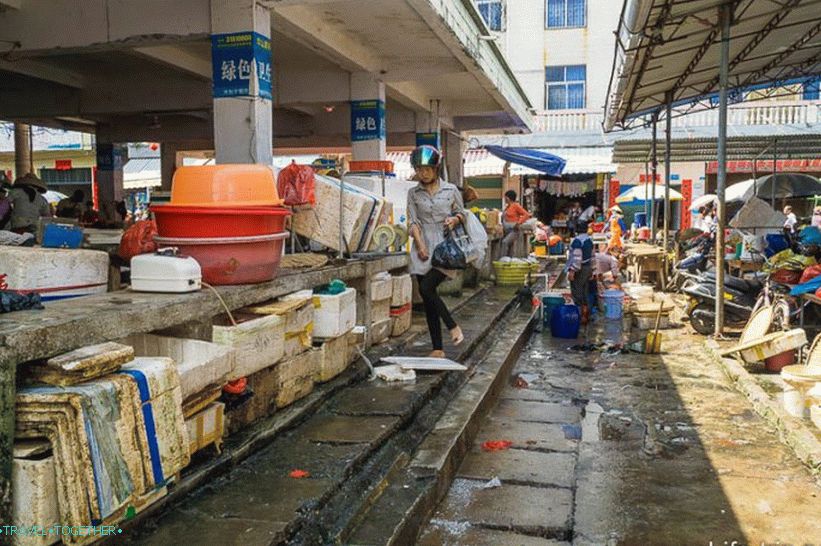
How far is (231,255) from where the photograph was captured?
4.63 meters

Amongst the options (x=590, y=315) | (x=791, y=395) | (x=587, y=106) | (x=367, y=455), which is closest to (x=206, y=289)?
(x=367, y=455)

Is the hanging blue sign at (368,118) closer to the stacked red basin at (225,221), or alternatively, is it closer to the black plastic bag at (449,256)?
the black plastic bag at (449,256)

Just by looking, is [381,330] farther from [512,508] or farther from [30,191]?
[30,191]

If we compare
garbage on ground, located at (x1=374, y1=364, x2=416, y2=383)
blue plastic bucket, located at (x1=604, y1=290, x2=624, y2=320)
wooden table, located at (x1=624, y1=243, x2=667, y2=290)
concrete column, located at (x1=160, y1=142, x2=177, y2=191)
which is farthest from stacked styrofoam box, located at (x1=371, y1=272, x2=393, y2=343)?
concrete column, located at (x1=160, y1=142, x2=177, y2=191)

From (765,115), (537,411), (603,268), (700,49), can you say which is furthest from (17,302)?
(765,115)

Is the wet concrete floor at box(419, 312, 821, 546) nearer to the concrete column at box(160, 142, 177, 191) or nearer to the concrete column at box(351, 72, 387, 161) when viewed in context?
the concrete column at box(351, 72, 387, 161)

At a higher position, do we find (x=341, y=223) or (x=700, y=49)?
(x=700, y=49)

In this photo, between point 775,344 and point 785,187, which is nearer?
point 775,344

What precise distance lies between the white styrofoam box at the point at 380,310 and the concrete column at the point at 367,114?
242 inches

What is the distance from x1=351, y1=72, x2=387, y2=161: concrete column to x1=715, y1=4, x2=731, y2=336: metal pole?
5.82 m

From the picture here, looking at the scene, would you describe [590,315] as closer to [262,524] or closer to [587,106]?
[262,524]

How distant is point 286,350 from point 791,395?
15.5 ft

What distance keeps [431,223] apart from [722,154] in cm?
466

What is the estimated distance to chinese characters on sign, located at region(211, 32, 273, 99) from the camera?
802 centimetres
